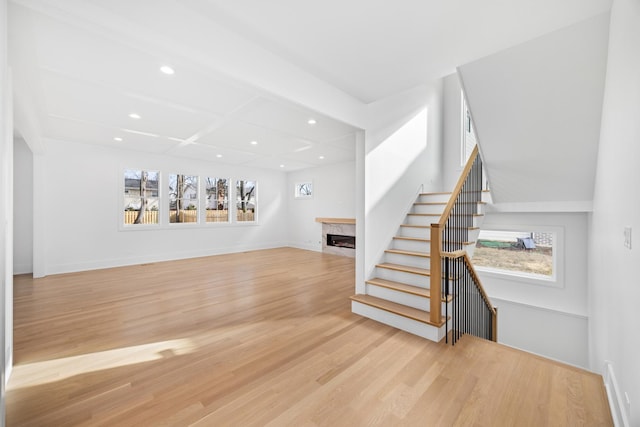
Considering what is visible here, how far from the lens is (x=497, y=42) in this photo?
2250 mm

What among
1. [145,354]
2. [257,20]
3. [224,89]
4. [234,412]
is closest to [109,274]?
[145,354]

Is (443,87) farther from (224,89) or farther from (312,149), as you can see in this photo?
(224,89)

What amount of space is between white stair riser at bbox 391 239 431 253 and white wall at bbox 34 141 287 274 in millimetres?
5392

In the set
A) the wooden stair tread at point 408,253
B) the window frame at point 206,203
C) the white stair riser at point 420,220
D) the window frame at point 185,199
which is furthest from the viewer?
the window frame at point 206,203

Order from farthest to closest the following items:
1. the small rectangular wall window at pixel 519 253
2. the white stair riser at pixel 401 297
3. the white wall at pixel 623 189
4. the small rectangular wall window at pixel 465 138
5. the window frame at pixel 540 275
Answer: the small rectangular wall window at pixel 465 138 < the small rectangular wall window at pixel 519 253 < the window frame at pixel 540 275 < the white stair riser at pixel 401 297 < the white wall at pixel 623 189

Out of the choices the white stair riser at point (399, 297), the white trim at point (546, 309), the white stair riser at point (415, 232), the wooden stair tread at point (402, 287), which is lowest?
the white trim at point (546, 309)

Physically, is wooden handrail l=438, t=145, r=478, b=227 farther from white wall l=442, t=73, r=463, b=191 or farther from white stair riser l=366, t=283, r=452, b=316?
white wall l=442, t=73, r=463, b=191

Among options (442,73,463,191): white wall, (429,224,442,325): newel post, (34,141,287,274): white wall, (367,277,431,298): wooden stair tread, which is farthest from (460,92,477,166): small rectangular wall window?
(34,141,287,274): white wall

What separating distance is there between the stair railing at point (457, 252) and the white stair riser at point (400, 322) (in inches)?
5.1

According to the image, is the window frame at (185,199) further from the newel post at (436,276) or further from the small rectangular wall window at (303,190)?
the newel post at (436,276)

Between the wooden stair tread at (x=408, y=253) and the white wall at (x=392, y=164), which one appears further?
the white wall at (x=392, y=164)

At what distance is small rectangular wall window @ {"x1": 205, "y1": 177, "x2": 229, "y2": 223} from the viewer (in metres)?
7.33

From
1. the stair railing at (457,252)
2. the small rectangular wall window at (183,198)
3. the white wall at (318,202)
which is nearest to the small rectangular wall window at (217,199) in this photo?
the small rectangular wall window at (183,198)

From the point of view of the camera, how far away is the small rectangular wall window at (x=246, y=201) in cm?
794
